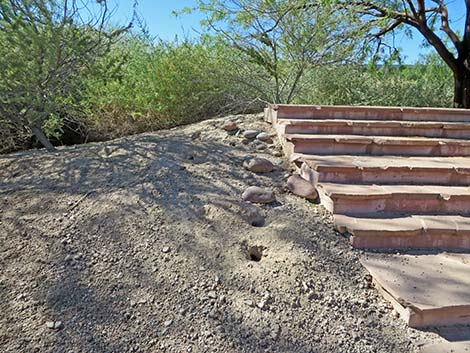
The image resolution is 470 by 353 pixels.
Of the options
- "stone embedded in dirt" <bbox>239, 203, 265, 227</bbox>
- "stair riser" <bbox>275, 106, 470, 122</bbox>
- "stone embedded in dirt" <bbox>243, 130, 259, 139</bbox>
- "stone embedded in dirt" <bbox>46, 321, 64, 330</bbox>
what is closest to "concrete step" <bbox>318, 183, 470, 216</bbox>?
"stone embedded in dirt" <bbox>239, 203, 265, 227</bbox>

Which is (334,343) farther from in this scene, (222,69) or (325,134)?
(222,69)

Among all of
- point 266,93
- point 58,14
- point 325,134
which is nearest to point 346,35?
point 266,93

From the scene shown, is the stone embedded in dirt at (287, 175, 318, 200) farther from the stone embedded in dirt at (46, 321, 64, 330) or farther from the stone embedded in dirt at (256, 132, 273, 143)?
the stone embedded in dirt at (46, 321, 64, 330)

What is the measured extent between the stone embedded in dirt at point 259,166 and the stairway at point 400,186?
0.78ft

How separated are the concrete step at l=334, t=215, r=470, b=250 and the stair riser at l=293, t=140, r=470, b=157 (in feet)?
2.74

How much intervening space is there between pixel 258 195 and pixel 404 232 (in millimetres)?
968

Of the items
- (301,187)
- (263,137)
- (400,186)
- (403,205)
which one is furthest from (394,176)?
(263,137)

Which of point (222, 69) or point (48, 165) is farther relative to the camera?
point (222, 69)

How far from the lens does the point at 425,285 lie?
5.46ft

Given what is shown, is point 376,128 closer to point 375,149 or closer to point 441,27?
point 375,149

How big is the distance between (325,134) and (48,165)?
2617 mm

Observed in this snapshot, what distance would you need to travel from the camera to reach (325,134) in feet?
9.81

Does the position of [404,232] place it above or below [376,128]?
below

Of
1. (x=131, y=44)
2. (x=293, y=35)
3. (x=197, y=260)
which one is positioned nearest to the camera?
(x=197, y=260)
